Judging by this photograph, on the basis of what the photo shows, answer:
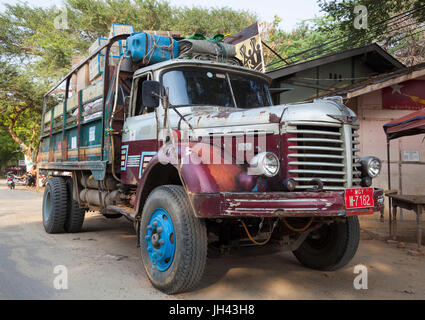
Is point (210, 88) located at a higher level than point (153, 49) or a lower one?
lower

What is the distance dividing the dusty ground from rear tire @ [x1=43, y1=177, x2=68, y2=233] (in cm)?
62

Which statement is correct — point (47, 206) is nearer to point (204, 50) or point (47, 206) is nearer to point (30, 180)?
point (204, 50)

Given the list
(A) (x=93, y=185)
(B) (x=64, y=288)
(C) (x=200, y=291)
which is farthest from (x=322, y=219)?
(A) (x=93, y=185)

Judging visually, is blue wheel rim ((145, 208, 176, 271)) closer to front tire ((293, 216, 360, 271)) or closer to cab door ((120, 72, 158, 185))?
cab door ((120, 72, 158, 185))

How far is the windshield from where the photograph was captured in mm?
4594

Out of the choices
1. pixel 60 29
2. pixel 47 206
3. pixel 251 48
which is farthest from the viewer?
pixel 60 29

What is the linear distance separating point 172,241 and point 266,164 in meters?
1.23

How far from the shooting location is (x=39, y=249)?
577 cm

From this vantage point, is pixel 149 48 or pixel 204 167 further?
pixel 149 48

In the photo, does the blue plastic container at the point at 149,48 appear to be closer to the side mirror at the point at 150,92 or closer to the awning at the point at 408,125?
the side mirror at the point at 150,92

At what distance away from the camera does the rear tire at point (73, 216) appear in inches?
283

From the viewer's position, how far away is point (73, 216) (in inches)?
283

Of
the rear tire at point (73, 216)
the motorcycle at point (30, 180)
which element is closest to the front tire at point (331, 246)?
the rear tire at point (73, 216)

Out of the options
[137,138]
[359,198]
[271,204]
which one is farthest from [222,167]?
[137,138]
